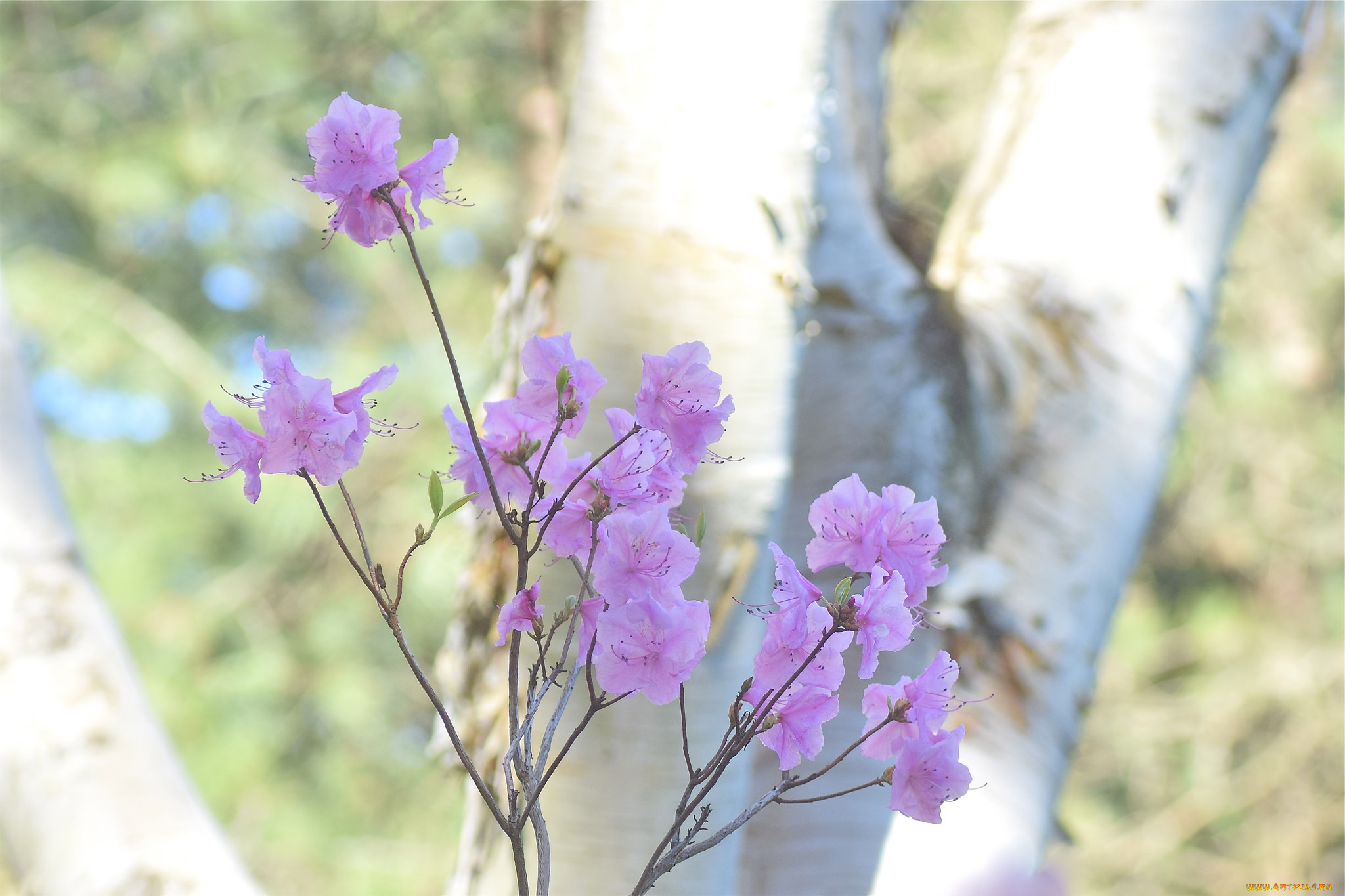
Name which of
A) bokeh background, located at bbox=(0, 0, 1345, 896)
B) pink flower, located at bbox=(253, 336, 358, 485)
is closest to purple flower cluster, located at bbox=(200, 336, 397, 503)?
pink flower, located at bbox=(253, 336, 358, 485)

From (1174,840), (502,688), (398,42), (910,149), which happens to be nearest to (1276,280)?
(910,149)

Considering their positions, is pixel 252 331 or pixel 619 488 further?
pixel 252 331

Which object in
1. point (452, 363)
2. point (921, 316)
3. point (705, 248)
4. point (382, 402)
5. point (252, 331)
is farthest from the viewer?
point (252, 331)

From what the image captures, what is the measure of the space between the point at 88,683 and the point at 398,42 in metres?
1.93

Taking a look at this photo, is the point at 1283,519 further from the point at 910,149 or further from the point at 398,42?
the point at 398,42

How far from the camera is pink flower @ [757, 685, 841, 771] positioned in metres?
0.30

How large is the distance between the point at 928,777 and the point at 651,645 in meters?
0.10

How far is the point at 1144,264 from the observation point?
683mm

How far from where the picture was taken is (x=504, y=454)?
1.02ft

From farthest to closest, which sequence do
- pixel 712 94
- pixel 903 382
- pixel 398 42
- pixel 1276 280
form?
1. pixel 1276 280
2. pixel 398 42
3. pixel 903 382
4. pixel 712 94

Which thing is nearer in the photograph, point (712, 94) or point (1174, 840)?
point (712, 94)

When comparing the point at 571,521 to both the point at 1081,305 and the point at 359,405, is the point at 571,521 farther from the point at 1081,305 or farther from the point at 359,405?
the point at 1081,305

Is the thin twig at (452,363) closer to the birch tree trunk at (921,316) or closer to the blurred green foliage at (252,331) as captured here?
the birch tree trunk at (921,316)

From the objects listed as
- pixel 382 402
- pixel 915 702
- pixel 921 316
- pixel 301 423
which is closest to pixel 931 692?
pixel 915 702
